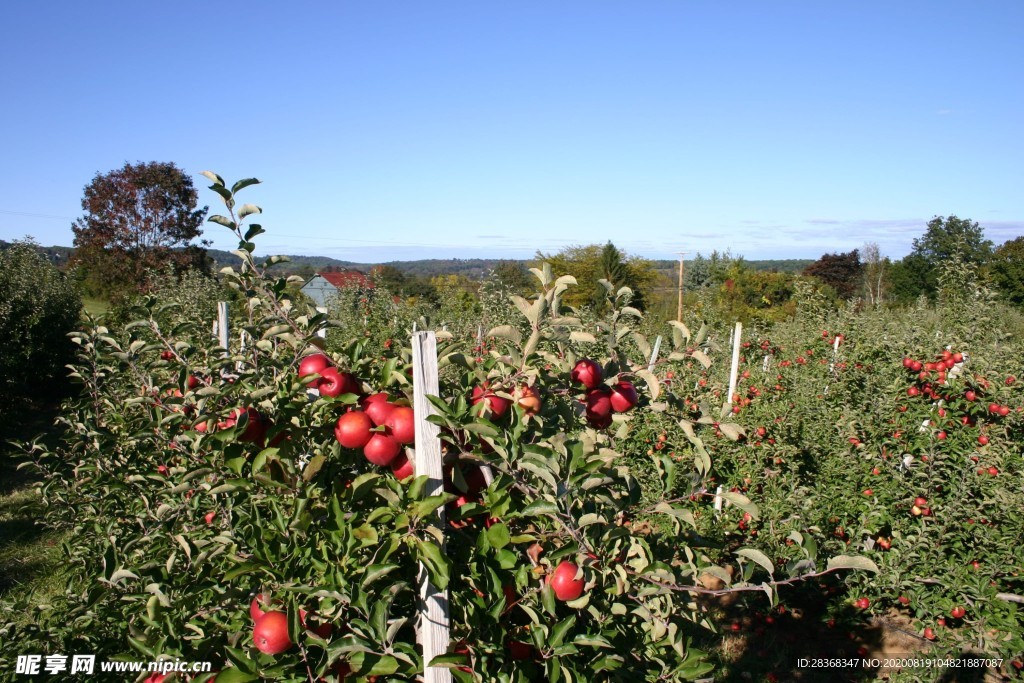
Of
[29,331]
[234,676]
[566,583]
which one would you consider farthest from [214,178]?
[29,331]

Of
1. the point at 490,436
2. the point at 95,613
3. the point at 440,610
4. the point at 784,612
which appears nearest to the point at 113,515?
the point at 95,613

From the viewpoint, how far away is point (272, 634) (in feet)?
3.43

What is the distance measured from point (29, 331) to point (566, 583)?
1060 centimetres

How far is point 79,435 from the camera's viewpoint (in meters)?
1.98

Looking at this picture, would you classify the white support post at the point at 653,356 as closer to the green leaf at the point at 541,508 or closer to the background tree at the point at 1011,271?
the green leaf at the point at 541,508

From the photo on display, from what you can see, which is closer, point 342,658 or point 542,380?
point 342,658

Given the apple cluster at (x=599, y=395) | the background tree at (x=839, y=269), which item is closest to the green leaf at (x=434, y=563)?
the apple cluster at (x=599, y=395)

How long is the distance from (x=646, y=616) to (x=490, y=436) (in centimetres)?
52

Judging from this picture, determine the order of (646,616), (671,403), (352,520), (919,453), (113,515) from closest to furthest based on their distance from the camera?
(352,520) → (646,616) → (671,403) → (113,515) → (919,453)

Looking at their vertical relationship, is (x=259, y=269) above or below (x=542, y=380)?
above

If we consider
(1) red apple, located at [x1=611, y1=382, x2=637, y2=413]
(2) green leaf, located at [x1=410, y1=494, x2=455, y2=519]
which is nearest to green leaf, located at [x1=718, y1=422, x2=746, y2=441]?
(1) red apple, located at [x1=611, y1=382, x2=637, y2=413]

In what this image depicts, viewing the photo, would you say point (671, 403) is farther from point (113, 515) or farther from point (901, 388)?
point (901, 388)

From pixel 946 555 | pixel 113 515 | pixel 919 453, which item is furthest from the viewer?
pixel 919 453

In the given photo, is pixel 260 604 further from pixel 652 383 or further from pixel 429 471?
pixel 652 383
